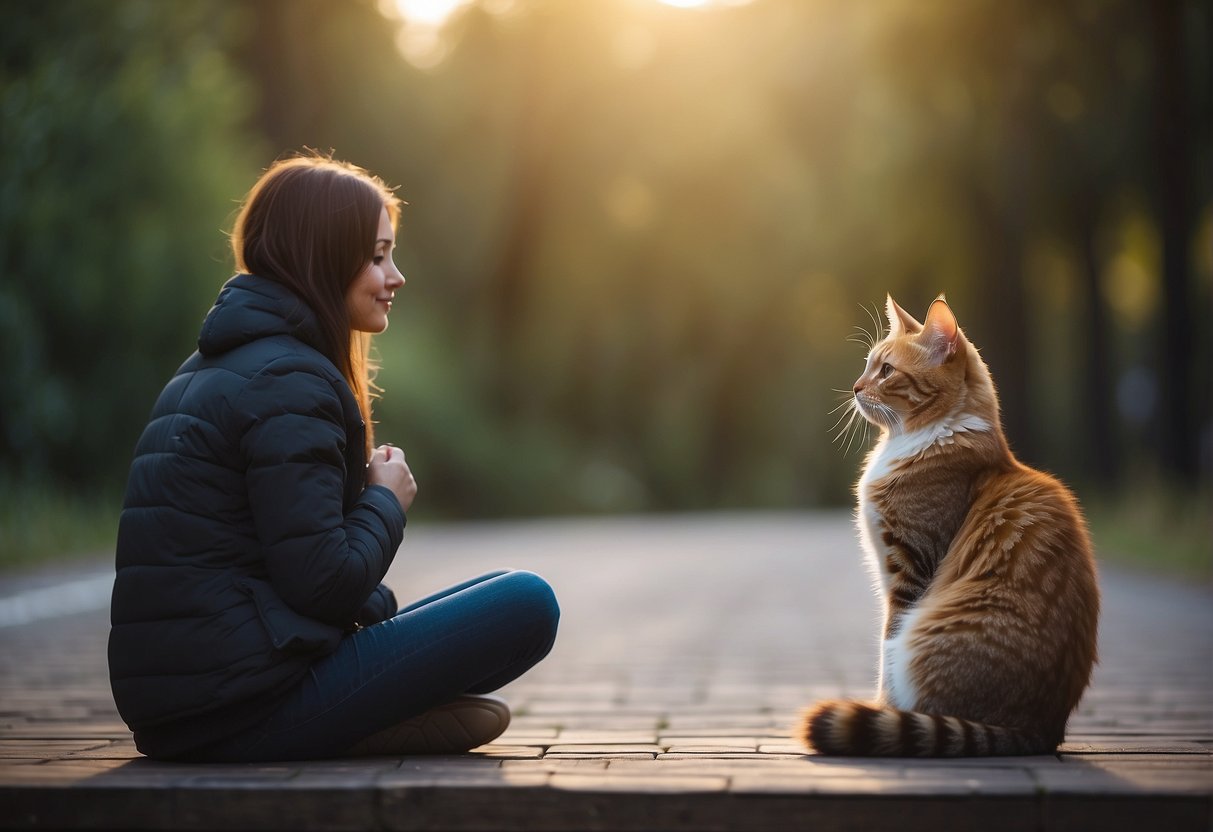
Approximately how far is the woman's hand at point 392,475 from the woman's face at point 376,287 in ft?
1.16

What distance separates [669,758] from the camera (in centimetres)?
322

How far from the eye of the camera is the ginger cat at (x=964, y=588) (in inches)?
125

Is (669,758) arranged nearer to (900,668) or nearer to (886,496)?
(900,668)

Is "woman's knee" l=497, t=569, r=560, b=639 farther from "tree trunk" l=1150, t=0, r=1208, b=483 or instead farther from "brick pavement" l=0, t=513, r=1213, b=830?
"tree trunk" l=1150, t=0, r=1208, b=483

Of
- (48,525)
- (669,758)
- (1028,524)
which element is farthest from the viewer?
(48,525)

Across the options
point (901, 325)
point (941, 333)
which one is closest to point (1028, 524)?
point (941, 333)

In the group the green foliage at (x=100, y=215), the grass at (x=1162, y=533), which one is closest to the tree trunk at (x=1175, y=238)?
the grass at (x=1162, y=533)

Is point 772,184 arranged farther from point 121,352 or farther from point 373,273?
point 373,273

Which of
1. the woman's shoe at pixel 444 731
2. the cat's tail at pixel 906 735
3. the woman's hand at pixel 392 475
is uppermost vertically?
the woman's hand at pixel 392 475

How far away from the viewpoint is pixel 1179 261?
1469cm

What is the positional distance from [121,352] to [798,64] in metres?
15.5

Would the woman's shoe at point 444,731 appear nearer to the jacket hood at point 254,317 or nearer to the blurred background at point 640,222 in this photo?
the jacket hood at point 254,317

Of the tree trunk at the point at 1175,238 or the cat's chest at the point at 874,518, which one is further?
the tree trunk at the point at 1175,238

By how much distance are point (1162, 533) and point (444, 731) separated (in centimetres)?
1139
